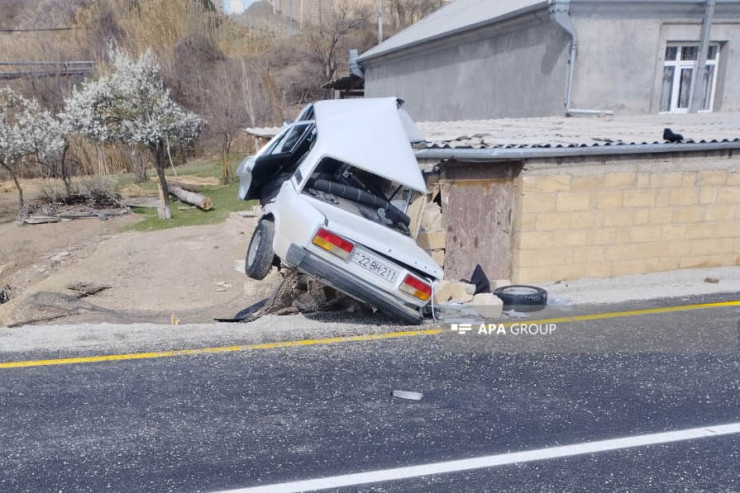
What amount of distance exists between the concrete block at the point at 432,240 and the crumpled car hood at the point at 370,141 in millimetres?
2178

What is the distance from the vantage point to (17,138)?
21.0 metres

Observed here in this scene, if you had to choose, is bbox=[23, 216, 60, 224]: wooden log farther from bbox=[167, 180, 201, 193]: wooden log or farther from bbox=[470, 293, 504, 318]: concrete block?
bbox=[470, 293, 504, 318]: concrete block

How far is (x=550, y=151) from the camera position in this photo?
8.62 meters

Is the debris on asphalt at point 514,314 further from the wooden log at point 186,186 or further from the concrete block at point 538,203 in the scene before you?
the wooden log at point 186,186

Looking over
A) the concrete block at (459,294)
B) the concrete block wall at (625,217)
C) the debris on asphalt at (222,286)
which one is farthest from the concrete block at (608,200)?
the debris on asphalt at (222,286)

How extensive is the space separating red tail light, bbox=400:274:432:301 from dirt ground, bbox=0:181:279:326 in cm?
423

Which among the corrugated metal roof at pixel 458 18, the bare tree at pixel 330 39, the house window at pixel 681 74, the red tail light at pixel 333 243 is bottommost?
the red tail light at pixel 333 243

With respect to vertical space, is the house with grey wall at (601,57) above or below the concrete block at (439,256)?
above

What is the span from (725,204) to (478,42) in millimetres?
9615

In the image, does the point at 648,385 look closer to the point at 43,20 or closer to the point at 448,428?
the point at 448,428

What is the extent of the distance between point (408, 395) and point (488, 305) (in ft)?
9.21

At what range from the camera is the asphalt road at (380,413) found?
369cm

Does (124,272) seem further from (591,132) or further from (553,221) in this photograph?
(591,132)

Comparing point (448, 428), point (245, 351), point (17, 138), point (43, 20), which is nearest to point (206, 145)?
point (17, 138)
